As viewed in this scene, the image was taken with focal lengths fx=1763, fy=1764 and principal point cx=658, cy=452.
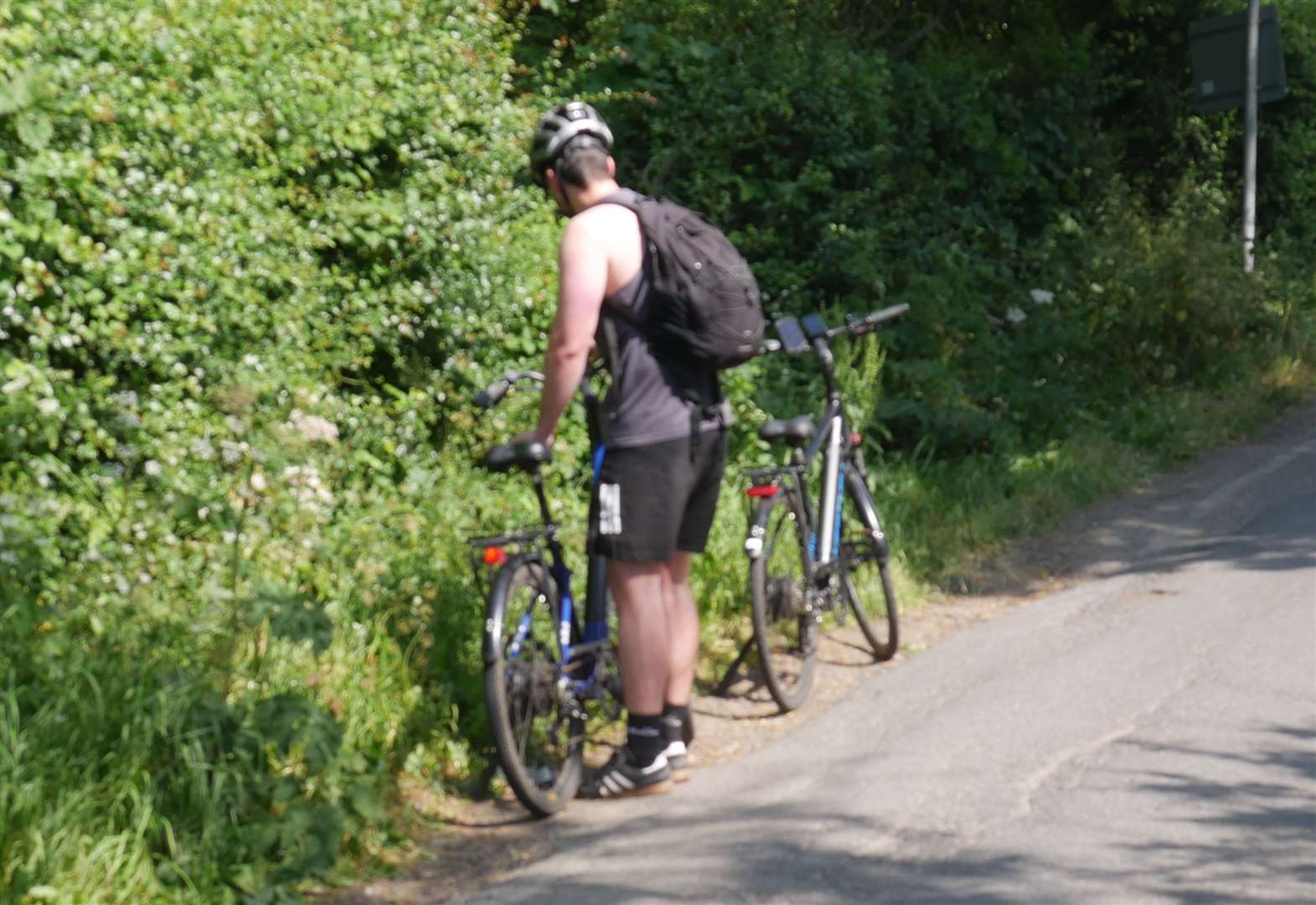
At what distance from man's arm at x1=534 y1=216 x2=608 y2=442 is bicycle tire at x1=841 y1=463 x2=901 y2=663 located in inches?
89.6

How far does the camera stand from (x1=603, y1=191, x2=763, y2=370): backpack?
5.68 meters

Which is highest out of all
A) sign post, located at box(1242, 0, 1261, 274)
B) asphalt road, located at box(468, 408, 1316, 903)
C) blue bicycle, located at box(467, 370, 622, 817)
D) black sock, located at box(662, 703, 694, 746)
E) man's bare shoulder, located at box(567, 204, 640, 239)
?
sign post, located at box(1242, 0, 1261, 274)

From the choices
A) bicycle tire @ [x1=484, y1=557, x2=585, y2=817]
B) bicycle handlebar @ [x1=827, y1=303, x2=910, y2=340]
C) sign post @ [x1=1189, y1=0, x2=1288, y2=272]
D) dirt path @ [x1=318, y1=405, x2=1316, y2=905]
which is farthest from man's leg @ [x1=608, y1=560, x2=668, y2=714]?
sign post @ [x1=1189, y1=0, x2=1288, y2=272]

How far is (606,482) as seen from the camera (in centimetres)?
575

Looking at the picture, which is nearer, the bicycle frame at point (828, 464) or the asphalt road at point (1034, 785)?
the asphalt road at point (1034, 785)

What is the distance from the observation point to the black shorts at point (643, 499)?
572cm

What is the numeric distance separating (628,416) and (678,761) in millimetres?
1231

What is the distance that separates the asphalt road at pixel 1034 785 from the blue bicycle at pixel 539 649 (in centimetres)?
22

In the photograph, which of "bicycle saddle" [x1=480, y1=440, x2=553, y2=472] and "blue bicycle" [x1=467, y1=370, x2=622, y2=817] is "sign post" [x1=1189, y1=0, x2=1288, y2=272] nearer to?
"blue bicycle" [x1=467, y1=370, x2=622, y2=817]

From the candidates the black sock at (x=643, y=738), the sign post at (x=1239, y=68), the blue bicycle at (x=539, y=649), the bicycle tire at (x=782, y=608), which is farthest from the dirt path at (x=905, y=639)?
the sign post at (x=1239, y=68)

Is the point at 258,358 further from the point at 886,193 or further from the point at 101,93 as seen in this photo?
the point at 886,193

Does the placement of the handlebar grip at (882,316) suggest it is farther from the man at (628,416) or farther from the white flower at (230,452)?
the white flower at (230,452)

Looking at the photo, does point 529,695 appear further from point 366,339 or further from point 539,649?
point 366,339

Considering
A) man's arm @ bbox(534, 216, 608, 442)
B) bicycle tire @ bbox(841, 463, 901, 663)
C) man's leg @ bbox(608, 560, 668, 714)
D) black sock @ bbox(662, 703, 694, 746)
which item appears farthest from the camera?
bicycle tire @ bbox(841, 463, 901, 663)
